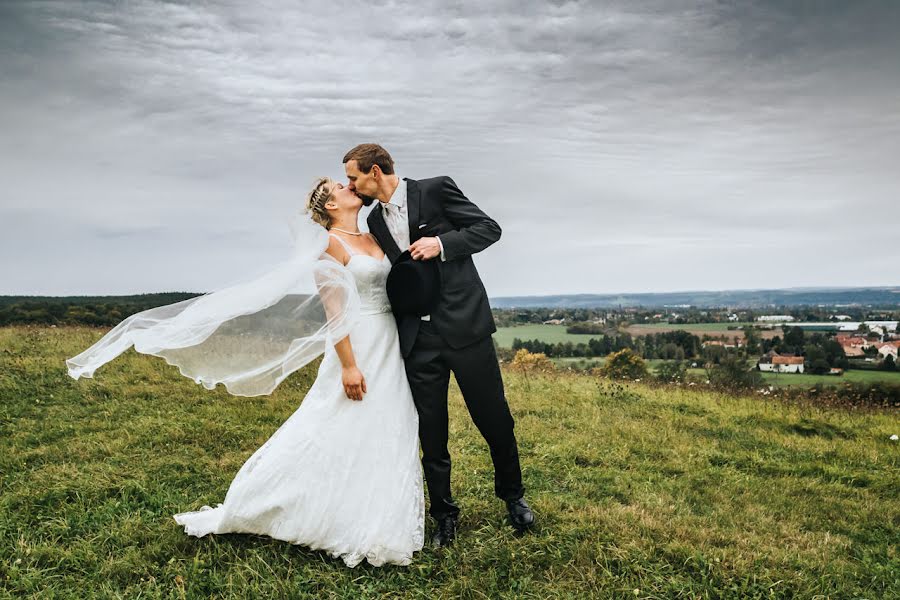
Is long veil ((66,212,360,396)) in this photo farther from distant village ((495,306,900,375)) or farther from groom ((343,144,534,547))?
distant village ((495,306,900,375))

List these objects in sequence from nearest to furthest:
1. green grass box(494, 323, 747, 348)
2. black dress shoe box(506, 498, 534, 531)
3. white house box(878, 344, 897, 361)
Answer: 1. black dress shoe box(506, 498, 534, 531)
2. white house box(878, 344, 897, 361)
3. green grass box(494, 323, 747, 348)

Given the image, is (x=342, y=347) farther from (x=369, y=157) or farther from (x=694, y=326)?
(x=694, y=326)

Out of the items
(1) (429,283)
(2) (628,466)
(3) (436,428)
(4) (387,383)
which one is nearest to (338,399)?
(4) (387,383)

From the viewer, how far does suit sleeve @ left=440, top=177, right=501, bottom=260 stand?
13.5 feet

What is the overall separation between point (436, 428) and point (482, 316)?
0.89 metres

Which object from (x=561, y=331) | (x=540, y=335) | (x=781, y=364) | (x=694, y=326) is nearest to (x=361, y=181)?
(x=781, y=364)

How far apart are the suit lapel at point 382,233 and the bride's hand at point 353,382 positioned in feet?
2.67

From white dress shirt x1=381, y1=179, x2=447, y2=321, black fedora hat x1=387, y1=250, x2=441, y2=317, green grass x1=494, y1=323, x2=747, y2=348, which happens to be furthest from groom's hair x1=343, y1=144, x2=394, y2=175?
green grass x1=494, y1=323, x2=747, y2=348

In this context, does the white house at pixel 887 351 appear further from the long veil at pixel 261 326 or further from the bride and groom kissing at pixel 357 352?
the long veil at pixel 261 326

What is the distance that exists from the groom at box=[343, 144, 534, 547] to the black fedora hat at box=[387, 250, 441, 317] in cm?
7

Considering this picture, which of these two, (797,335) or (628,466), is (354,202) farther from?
(797,335)

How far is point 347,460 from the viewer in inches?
163

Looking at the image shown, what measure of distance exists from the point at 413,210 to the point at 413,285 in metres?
0.56

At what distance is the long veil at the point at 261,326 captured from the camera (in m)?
4.13
